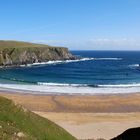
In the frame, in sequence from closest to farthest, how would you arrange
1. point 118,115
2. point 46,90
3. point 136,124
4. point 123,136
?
point 123,136 < point 136,124 < point 118,115 < point 46,90

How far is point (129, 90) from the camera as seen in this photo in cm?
6247

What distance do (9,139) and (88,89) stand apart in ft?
167

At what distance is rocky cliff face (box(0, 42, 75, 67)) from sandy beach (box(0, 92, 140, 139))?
2837 inches

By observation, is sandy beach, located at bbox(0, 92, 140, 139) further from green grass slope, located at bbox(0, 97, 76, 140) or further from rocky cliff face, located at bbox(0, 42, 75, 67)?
rocky cliff face, located at bbox(0, 42, 75, 67)

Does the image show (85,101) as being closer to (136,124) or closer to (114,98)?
(114,98)

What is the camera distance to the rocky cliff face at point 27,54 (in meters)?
126

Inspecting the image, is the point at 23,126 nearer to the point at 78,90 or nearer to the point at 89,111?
the point at 89,111

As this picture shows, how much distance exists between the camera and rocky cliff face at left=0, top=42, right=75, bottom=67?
126 m

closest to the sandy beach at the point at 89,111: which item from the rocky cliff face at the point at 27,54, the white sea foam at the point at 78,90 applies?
the white sea foam at the point at 78,90

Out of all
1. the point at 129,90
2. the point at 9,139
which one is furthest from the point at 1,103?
the point at 129,90

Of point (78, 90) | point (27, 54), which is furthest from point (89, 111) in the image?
point (27, 54)

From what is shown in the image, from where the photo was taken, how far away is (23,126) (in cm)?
1488

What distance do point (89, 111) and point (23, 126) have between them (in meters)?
29.0

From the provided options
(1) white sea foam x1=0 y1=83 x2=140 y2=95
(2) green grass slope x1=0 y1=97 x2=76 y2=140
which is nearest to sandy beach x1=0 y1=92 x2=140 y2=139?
(1) white sea foam x1=0 y1=83 x2=140 y2=95
